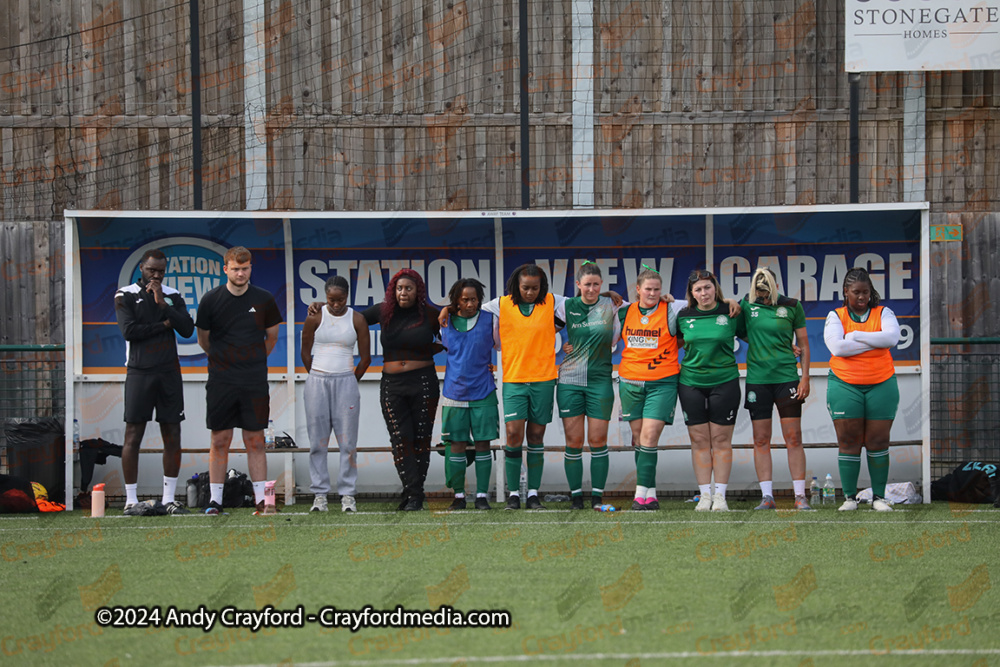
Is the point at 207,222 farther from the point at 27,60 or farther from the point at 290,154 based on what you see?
the point at 27,60

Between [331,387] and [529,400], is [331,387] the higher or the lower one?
the higher one

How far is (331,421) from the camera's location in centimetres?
934

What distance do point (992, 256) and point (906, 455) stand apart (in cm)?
267

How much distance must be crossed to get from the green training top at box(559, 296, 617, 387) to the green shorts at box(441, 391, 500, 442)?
64cm

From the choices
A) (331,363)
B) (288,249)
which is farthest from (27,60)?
(331,363)

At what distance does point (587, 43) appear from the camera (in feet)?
39.8

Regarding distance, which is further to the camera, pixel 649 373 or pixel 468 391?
pixel 468 391

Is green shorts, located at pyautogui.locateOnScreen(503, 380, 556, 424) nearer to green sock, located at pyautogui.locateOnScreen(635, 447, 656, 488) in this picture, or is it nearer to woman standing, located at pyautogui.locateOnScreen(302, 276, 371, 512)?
green sock, located at pyautogui.locateOnScreen(635, 447, 656, 488)

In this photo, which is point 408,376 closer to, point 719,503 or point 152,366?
point 152,366

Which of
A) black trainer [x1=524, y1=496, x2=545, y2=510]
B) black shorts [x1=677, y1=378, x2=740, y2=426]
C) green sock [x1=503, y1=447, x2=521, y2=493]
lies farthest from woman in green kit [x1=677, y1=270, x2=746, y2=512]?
green sock [x1=503, y1=447, x2=521, y2=493]

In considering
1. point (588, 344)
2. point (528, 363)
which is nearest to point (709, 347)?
point (588, 344)

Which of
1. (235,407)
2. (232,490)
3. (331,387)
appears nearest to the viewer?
(235,407)

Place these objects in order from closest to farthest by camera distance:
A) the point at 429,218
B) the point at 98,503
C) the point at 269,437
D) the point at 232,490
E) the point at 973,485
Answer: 1. the point at 98,503
2. the point at 973,485
3. the point at 232,490
4. the point at 429,218
5. the point at 269,437

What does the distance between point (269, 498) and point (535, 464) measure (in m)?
2.21
